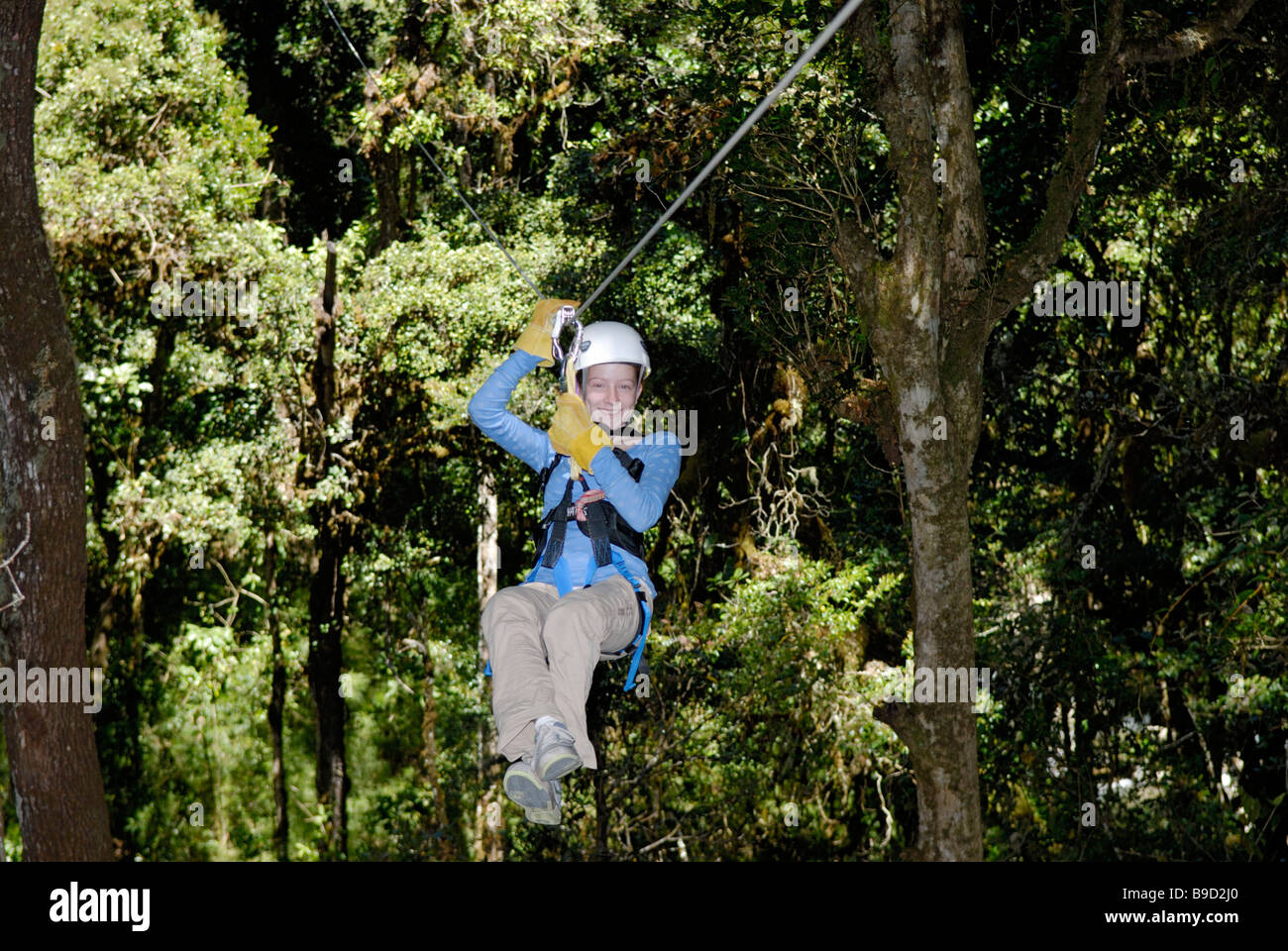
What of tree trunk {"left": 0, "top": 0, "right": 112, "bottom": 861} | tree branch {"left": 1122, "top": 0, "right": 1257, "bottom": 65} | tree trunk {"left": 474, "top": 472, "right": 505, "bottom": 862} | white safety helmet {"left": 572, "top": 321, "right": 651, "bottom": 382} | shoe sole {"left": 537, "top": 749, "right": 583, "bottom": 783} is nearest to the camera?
shoe sole {"left": 537, "top": 749, "right": 583, "bottom": 783}

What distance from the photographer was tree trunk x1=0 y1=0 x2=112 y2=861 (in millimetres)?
5500

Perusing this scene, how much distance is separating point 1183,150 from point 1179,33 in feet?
11.7

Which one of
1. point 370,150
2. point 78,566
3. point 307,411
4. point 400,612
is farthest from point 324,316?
point 78,566

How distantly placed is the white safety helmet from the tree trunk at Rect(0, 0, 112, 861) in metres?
2.56

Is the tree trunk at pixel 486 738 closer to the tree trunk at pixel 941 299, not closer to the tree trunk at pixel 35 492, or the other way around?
the tree trunk at pixel 35 492

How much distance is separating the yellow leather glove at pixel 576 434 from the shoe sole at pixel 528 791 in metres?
0.98

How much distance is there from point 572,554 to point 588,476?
27 centimetres

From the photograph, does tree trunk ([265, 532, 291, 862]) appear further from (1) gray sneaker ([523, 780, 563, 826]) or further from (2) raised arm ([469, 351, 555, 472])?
(1) gray sneaker ([523, 780, 563, 826])

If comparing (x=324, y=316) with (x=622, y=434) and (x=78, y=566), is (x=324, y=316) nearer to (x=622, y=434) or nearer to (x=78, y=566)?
(x=78, y=566)

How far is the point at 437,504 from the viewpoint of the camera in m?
13.4

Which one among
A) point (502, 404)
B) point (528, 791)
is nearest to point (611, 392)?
point (502, 404)

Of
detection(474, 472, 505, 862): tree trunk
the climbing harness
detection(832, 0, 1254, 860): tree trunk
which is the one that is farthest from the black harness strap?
detection(474, 472, 505, 862): tree trunk

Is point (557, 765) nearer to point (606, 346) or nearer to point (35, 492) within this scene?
point (606, 346)

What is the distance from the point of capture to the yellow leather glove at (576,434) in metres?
4.22
